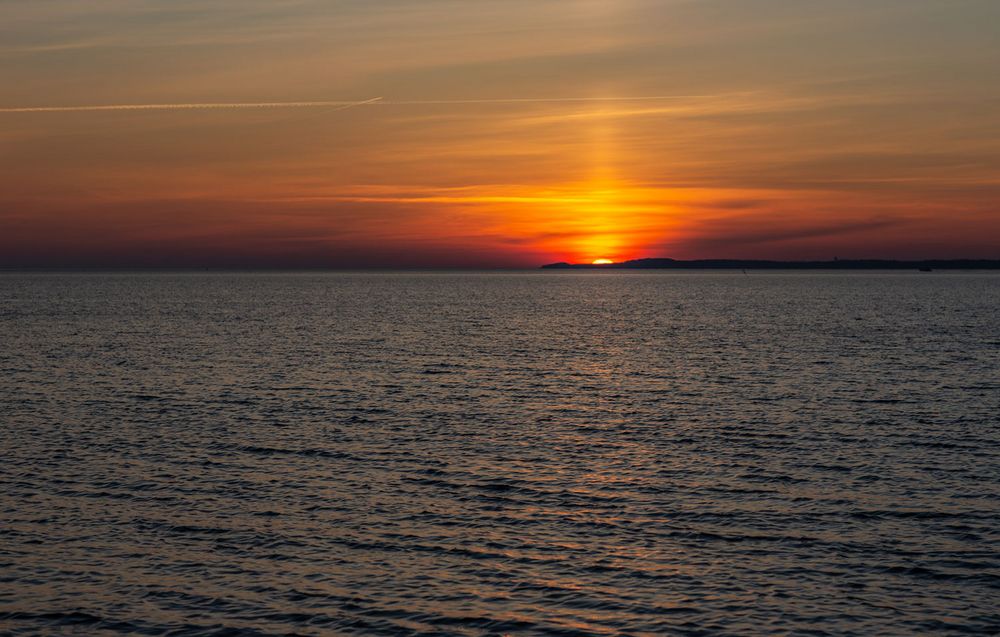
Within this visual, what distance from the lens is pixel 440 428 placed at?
5281 cm

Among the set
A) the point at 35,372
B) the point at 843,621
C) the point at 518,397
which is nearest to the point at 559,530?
the point at 843,621

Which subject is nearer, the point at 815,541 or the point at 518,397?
the point at 815,541

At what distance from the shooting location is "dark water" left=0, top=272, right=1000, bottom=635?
24953 mm

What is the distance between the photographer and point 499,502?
117 feet

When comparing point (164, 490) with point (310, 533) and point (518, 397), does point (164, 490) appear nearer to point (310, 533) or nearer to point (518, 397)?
point (310, 533)

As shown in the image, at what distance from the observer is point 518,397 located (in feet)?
220

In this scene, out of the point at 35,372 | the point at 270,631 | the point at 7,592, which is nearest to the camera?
the point at 270,631

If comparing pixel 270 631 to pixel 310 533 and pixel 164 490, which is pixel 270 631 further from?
pixel 164 490

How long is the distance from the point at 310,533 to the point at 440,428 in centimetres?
2157

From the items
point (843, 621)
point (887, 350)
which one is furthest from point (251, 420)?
point (887, 350)

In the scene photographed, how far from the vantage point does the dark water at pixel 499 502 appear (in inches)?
982

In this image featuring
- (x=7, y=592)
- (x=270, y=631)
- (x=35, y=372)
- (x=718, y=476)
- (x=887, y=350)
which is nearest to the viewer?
(x=270, y=631)

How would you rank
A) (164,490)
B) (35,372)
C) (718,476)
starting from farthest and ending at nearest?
(35,372), (718,476), (164,490)

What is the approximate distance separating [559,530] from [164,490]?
16.0 metres
